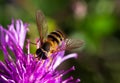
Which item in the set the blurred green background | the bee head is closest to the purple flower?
the bee head

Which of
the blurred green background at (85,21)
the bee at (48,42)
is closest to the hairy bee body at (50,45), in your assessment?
the bee at (48,42)

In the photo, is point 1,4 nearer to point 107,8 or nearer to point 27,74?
point 107,8

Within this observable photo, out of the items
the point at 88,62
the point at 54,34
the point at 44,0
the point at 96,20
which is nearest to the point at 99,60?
the point at 88,62

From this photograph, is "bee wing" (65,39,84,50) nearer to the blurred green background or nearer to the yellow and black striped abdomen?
the yellow and black striped abdomen

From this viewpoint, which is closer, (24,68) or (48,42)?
(24,68)

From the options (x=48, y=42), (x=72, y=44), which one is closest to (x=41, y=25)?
(x=48, y=42)

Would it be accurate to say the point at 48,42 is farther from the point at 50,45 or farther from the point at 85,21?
the point at 85,21
